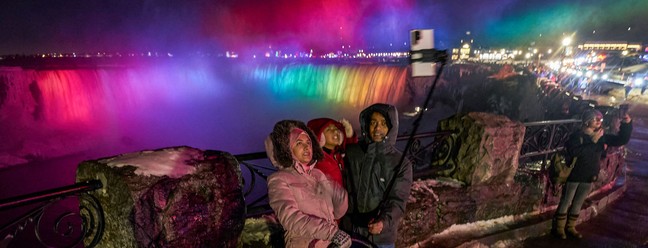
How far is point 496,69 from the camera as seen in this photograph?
30.7m

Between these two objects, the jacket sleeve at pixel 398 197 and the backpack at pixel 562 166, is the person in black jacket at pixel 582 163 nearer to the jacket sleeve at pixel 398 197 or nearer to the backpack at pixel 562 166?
the backpack at pixel 562 166

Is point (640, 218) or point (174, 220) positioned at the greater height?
point (174, 220)

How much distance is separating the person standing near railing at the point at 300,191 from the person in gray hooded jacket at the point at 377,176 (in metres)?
0.48

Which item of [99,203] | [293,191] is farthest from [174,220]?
[293,191]

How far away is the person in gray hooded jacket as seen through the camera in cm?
288

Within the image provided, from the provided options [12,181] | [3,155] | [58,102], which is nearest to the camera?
[12,181]

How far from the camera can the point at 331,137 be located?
3139 mm

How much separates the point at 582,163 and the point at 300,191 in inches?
171

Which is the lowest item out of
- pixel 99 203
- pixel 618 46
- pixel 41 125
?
pixel 41 125

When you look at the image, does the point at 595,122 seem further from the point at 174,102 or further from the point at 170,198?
the point at 174,102

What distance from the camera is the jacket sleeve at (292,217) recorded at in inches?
89.6

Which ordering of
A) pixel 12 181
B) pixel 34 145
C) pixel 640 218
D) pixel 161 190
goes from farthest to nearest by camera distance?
pixel 34 145 → pixel 12 181 → pixel 640 218 → pixel 161 190

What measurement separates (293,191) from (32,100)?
41655 mm

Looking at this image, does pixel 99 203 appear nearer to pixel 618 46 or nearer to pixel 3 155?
pixel 3 155
